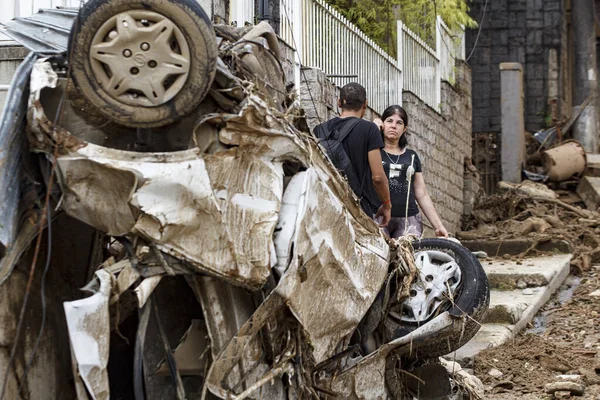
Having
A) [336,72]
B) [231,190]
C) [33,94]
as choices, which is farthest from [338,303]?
[336,72]

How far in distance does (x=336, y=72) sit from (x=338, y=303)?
7215mm

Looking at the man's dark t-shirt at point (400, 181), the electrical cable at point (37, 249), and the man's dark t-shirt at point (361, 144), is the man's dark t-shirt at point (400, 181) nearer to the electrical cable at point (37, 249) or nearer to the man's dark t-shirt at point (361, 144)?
the man's dark t-shirt at point (361, 144)

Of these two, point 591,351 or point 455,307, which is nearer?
point 455,307

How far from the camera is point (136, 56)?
4746 mm

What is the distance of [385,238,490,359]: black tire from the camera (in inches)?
252

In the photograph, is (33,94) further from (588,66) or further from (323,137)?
(588,66)

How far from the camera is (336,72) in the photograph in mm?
12602

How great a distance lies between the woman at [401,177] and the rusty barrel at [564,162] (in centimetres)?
1131

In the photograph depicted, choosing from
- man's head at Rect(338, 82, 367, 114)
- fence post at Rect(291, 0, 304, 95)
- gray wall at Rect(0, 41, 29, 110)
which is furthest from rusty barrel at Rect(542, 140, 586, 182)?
gray wall at Rect(0, 41, 29, 110)

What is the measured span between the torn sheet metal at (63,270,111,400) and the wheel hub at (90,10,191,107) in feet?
2.78

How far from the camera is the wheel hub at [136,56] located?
15.5 feet

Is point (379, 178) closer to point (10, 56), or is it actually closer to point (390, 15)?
point (10, 56)

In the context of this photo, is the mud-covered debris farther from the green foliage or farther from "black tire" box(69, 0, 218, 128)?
the green foliage

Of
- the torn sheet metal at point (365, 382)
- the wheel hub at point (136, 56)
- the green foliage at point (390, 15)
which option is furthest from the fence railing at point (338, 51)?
the wheel hub at point (136, 56)
